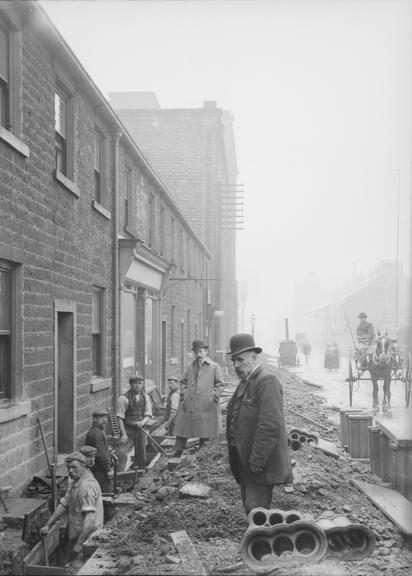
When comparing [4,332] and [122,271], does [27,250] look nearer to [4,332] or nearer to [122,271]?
[4,332]

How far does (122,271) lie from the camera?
516 inches

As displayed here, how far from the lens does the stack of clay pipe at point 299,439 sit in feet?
31.6

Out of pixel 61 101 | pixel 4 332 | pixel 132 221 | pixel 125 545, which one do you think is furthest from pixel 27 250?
pixel 132 221

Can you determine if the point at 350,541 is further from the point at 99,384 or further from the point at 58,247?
the point at 99,384

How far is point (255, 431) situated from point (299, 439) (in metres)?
4.83

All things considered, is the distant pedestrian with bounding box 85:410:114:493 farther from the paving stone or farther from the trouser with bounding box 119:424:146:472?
the paving stone

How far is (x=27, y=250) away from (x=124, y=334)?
6.59 metres

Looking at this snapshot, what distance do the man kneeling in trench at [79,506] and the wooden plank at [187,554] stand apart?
1.28 metres

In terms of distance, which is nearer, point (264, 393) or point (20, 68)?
point (264, 393)

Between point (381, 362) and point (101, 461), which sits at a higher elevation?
point (381, 362)

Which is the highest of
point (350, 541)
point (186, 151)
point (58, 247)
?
point (186, 151)

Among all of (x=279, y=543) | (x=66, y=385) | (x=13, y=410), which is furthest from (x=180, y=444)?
(x=279, y=543)

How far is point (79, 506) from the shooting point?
22.4ft

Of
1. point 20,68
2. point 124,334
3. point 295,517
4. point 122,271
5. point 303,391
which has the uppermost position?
point 20,68
